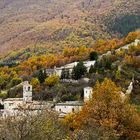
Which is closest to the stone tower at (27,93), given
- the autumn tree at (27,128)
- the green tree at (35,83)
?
the green tree at (35,83)

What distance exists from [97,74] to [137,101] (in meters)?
12.6

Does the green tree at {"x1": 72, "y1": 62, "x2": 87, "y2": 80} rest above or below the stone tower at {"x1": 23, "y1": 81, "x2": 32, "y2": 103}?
above

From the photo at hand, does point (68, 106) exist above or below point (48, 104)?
below

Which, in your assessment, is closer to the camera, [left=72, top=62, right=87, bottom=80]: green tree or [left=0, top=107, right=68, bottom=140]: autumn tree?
[left=0, top=107, right=68, bottom=140]: autumn tree

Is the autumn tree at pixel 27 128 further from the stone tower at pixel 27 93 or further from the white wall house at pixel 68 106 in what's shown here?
the stone tower at pixel 27 93

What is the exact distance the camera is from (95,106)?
51.3m

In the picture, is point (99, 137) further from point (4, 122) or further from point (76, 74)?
point (76, 74)

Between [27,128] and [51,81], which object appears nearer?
[27,128]

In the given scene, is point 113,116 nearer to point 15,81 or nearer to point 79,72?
point 79,72

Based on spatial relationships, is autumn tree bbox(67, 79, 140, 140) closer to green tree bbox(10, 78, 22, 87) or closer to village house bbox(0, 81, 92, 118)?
village house bbox(0, 81, 92, 118)

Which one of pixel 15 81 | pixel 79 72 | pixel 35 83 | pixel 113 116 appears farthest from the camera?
pixel 15 81

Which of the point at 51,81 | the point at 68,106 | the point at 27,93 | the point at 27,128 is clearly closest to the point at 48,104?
the point at 68,106

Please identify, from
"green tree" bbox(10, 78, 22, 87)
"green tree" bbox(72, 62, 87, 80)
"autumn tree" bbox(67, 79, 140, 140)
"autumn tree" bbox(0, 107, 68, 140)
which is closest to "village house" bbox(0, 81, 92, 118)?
"autumn tree" bbox(67, 79, 140, 140)

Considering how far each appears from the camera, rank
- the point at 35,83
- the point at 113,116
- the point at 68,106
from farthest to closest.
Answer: the point at 35,83
the point at 68,106
the point at 113,116
